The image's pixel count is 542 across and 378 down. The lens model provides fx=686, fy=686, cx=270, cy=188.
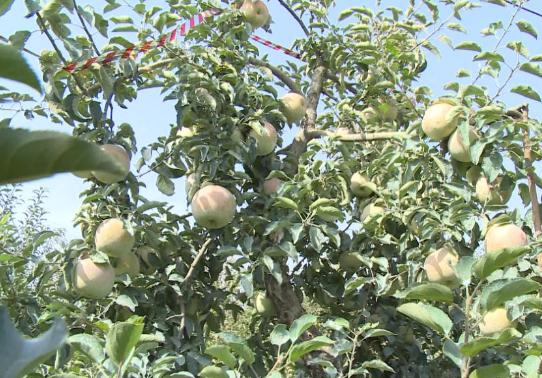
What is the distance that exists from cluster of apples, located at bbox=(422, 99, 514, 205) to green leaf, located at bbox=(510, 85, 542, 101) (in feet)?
0.61

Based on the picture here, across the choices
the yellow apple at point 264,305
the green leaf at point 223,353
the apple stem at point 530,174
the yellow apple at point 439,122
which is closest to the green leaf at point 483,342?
the green leaf at point 223,353

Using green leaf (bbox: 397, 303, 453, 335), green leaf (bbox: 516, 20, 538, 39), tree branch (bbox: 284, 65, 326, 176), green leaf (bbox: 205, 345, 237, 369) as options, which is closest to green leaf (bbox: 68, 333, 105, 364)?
green leaf (bbox: 205, 345, 237, 369)

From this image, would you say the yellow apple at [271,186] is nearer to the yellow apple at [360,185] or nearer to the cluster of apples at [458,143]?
the yellow apple at [360,185]

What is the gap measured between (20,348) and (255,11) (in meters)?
2.58

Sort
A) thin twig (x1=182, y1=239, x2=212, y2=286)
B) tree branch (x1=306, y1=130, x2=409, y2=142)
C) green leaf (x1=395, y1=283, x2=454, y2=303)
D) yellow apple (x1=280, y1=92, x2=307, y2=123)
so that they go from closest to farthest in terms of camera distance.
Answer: green leaf (x1=395, y1=283, x2=454, y2=303)
thin twig (x1=182, y1=239, x2=212, y2=286)
tree branch (x1=306, y1=130, x2=409, y2=142)
yellow apple (x1=280, y1=92, x2=307, y2=123)

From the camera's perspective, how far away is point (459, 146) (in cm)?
203

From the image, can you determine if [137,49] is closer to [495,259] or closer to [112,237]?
[112,237]

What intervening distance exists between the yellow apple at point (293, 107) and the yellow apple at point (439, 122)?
60cm

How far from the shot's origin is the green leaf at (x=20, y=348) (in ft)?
0.95

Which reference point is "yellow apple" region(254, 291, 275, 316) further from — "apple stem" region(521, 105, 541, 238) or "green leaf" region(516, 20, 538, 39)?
"green leaf" region(516, 20, 538, 39)

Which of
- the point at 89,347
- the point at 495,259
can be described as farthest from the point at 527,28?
the point at 89,347

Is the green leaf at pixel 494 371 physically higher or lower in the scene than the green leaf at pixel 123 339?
higher

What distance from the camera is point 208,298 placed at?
2369 mm

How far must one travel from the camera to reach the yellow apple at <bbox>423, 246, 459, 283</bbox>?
1.98m
